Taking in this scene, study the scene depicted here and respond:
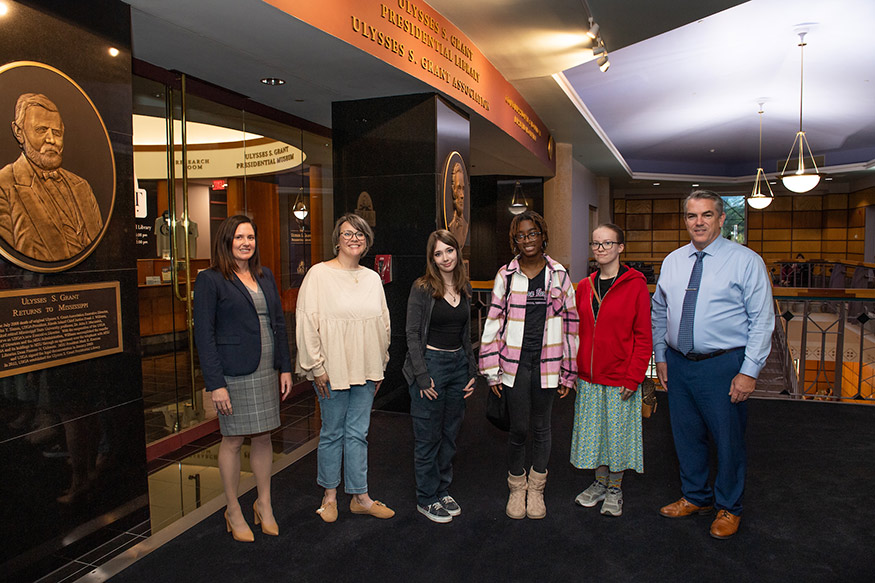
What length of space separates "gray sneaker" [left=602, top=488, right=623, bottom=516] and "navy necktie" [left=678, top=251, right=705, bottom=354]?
837 millimetres

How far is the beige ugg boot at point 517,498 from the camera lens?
2.91m

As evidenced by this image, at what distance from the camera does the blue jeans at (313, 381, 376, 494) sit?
2.85 m

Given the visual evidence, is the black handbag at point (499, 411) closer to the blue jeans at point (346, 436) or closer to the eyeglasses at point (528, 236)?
the blue jeans at point (346, 436)

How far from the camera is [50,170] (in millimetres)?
2326

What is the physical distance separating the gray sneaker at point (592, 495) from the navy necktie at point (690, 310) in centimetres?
89

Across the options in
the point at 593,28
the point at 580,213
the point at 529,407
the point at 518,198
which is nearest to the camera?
the point at 529,407

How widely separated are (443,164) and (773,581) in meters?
3.47

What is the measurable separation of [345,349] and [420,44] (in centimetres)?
245

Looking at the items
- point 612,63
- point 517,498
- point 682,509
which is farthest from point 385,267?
point 612,63

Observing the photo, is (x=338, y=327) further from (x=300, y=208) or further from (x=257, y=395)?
(x=300, y=208)

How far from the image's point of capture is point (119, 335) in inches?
105

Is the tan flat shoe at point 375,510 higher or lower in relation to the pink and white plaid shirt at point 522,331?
lower

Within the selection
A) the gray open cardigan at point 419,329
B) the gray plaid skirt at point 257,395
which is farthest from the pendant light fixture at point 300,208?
the gray open cardigan at point 419,329

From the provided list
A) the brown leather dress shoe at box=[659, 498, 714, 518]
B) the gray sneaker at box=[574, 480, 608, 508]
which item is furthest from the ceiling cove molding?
the brown leather dress shoe at box=[659, 498, 714, 518]
